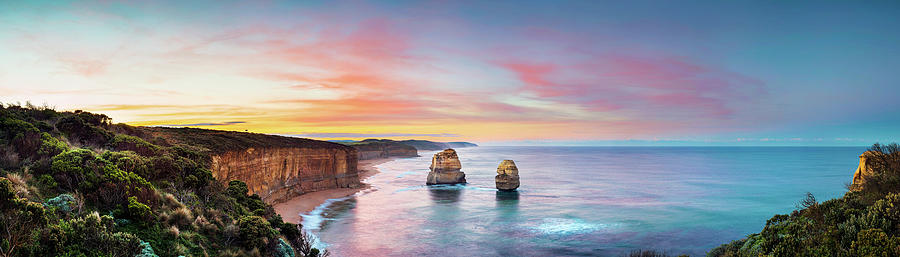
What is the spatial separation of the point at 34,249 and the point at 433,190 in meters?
49.0

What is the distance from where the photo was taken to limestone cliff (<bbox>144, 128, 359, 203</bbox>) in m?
29.8

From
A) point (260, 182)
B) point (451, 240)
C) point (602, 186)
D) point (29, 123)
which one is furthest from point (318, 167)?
point (602, 186)

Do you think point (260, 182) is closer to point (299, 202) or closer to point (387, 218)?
point (299, 202)

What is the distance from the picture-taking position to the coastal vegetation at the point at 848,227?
9.60 meters

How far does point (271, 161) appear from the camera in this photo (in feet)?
131

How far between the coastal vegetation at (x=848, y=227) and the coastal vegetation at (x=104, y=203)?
15.9 m

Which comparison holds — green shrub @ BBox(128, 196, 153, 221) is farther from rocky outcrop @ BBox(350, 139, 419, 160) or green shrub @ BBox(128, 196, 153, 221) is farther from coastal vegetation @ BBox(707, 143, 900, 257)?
rocky outcrop @ BBox(350, 139, 419, 160)

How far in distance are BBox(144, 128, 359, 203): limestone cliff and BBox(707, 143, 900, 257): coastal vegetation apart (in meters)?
27.1

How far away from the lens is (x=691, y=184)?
70.3m

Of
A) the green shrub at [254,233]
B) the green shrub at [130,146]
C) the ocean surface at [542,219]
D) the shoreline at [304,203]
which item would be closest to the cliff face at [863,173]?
the ocean surface at [542,219]

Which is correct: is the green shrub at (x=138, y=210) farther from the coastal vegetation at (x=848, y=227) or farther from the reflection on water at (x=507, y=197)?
the reflection on water at (x=507, y=197)

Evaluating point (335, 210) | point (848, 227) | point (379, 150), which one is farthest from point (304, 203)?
point (379, 150)

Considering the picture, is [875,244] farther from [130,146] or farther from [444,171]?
[444,171]

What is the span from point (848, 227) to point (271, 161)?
132 ft
